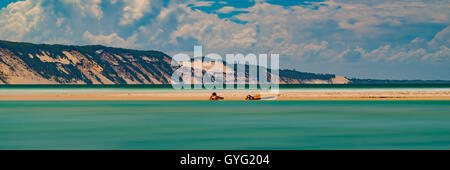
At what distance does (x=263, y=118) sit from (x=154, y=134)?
11.8 meters

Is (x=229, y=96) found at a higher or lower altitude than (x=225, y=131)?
higher

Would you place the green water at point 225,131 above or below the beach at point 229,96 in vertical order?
below

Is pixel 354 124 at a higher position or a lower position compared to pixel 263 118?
lower

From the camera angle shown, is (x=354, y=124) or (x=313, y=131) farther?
(x=354, y=124)

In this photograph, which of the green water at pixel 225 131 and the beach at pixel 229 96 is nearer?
the green water at pixel 225 131

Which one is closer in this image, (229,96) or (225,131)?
(225,131)

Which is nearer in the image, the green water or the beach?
the green water

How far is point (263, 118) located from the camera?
134 ft

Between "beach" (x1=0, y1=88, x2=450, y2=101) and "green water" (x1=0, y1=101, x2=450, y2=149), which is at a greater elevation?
"beach" (x1=0, y1=88, x2=450, y2=101)
